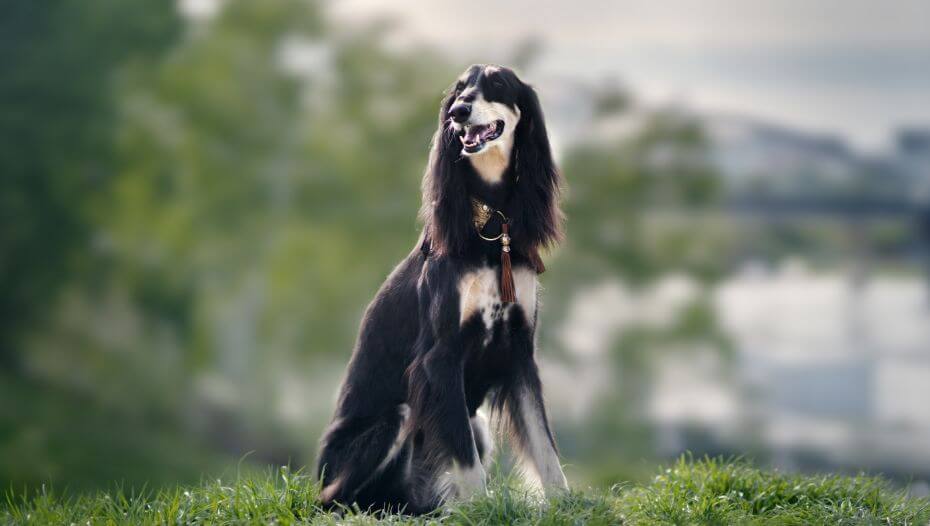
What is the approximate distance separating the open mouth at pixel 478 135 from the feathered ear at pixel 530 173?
182 mm

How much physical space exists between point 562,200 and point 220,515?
6.94 ft

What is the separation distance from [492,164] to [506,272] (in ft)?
1.56

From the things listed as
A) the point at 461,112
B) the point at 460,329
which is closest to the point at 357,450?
the point at 460,329

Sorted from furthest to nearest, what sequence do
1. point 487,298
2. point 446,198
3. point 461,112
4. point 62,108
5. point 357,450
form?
point 62,108
point 357,450
point 446,198
point 487,298
point 461,112

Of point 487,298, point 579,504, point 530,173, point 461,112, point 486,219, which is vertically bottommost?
point 579,504

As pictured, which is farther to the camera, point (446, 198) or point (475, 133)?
point (446, 198)

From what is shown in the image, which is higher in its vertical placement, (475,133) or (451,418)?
(475,133)

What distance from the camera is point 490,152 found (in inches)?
169

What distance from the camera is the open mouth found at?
417cm

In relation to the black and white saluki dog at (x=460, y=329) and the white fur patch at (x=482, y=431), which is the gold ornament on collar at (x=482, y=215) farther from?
the white fur patch at (x=482, y=431)

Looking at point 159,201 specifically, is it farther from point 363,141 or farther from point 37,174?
point 363,141

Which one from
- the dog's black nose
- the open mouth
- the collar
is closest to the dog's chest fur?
the collar

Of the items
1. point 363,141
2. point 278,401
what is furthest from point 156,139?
point 278,401

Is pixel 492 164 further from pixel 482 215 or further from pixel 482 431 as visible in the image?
pixel 482 431
